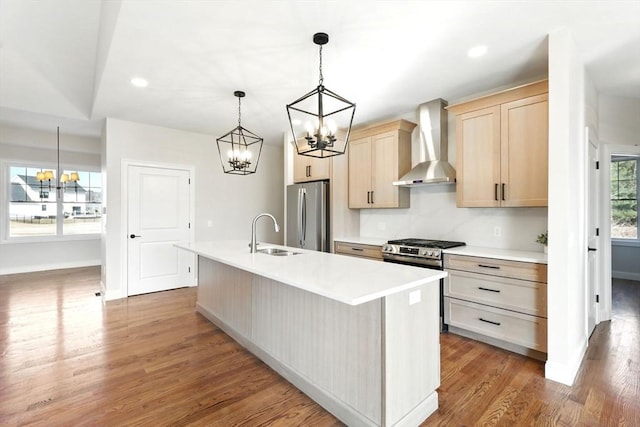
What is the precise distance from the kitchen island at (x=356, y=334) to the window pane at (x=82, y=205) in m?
6.14

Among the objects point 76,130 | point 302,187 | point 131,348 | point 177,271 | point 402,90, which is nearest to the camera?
point 131,348

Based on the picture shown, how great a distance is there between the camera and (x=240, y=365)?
2584 mm

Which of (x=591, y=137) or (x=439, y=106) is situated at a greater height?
(x=439, y=106)

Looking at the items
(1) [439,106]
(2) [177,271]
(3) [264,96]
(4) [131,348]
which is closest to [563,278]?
(1) [439,106]

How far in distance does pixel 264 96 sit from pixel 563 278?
326 cm

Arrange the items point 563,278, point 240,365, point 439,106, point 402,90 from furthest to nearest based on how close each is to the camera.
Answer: point 439,106 < point 402,90 < point 240,365 < point 563,278

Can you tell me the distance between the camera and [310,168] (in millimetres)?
4832

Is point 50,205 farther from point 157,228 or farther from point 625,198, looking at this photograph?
point 625,198

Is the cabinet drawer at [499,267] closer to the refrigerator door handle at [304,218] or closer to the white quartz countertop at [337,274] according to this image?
the white quartz countertop at [337,274]

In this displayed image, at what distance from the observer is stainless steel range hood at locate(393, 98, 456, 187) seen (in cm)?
355

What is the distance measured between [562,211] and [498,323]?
116cm

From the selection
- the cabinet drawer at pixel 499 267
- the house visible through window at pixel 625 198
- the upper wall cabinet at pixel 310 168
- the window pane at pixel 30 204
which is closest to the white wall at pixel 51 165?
the window pane at pixel 30 204

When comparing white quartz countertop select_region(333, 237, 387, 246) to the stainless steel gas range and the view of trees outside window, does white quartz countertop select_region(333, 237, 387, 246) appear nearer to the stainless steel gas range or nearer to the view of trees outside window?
the stainless steel gas range

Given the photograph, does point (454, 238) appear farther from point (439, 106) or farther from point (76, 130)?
point (76, 130)
